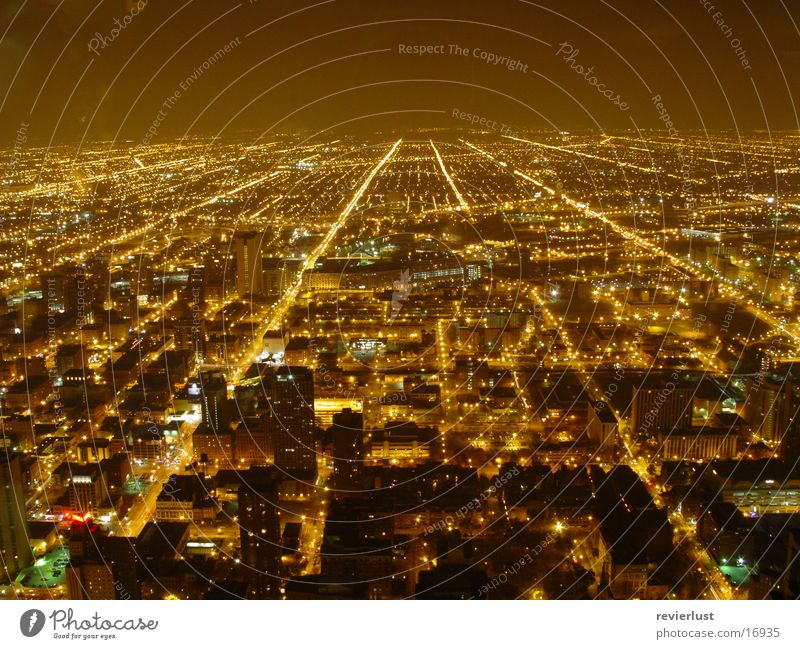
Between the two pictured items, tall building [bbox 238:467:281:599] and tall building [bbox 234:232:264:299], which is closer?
tall building [bbox 238:467:281:599]

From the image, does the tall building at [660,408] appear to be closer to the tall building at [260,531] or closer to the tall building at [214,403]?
the tall building at [260,531]

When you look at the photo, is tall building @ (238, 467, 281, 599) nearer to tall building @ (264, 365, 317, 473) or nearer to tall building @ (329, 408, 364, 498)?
tall building @ (264, 365, 317, 473)

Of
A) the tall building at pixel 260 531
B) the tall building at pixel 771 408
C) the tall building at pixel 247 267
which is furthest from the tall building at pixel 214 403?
the tall building at pixel 771 408

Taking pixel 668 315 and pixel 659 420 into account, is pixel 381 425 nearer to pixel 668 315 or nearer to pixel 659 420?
pixel 659 420
